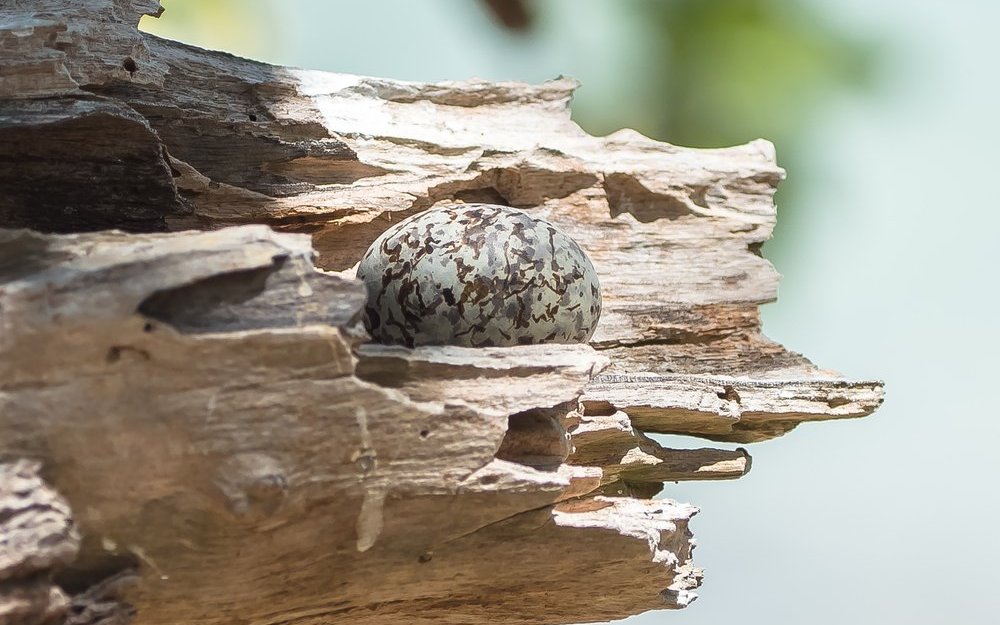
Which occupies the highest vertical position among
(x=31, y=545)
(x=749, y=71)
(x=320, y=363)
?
(x=749, y=71)

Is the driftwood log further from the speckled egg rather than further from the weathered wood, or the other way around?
the speckled egg

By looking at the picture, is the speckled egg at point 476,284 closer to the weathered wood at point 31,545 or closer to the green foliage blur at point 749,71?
the weathered wood at point 31,545

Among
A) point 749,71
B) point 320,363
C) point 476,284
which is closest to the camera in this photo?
point 320,363

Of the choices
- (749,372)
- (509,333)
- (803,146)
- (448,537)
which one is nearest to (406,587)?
(448,537)

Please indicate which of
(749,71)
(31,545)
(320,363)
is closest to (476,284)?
(320,363)

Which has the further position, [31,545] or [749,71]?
[749,71]

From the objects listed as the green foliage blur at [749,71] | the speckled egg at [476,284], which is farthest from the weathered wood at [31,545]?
the green foliage blur at [749,71]

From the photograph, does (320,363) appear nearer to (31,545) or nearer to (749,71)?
(31,545)
